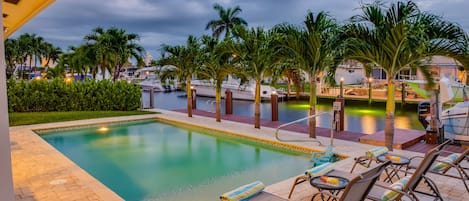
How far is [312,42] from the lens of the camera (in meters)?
8.50

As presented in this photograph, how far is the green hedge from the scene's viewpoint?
1377 cm

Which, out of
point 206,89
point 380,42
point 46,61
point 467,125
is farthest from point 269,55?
point 46,61

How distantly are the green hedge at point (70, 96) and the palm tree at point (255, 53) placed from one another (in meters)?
7.60

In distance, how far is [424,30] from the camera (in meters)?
6.44

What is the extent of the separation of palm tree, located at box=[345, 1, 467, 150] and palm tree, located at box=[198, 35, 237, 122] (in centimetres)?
473

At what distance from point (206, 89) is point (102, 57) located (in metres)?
9.32

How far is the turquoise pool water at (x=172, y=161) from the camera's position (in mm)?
6305

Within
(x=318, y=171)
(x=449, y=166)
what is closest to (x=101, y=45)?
(x=318, y=171)

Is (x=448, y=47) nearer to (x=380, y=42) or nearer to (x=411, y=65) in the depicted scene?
(x=411, y=65)

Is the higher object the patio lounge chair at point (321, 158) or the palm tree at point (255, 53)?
the palm tree at point (255, 53)

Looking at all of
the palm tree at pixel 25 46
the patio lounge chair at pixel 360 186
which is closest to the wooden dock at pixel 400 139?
the patio lounge chair at pixel 360 186

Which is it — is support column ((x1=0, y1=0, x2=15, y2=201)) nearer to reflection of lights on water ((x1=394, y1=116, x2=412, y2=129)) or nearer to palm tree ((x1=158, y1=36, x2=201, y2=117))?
palm tree ((x1=158, y1=36, x2=201, y2=117))

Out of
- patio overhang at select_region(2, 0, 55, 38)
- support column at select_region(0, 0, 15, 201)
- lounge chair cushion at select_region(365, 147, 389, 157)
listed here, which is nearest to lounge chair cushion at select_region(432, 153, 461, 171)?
lounge chair cushion at select_region(365, 147, 389, 157)

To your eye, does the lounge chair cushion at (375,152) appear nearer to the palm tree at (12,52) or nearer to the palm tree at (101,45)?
Answer: the palm tree at (101,45)
